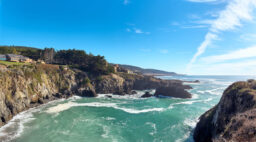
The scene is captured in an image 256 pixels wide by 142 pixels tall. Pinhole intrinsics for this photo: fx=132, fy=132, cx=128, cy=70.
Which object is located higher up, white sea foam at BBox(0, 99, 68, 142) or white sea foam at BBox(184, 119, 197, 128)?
white sea foam at BBox(0, 99, 68, 142)

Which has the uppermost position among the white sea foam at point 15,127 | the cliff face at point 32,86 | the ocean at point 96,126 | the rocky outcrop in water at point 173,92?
the cliff face at point 32,86

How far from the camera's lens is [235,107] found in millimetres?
19172

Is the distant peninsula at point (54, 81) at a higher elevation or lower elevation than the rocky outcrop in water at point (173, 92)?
higher

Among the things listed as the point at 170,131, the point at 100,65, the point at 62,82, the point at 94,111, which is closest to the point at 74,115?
the point at 94,111

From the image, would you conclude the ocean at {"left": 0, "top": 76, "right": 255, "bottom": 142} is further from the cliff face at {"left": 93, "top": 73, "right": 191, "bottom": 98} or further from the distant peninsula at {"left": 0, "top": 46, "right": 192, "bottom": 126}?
the cliff face at {"left": 93, "top": 73, "right": 191, "bottom": 98}

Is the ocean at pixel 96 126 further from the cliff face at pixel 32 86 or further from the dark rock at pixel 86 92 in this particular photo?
the dark rock at pixel 86 92

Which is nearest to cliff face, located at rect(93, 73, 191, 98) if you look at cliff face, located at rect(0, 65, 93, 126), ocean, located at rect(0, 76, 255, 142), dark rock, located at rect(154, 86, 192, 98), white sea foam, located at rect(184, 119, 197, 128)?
dark rock, located at rect(154, 86, 192, 98)

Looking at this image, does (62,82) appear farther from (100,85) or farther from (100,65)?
(100,65)

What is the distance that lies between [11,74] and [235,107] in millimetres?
53764

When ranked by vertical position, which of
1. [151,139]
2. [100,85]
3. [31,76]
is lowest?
[151,139]

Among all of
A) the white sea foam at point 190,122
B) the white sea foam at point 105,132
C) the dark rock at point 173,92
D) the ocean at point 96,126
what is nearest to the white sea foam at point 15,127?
the ocean at point 96,126

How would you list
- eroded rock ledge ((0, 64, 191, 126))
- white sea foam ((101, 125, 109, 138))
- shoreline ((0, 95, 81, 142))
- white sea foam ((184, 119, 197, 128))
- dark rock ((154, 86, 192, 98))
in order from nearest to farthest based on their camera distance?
shoreline ((0, 95, 81, 142)), white sea foam ((101, 125, 109, 138)), white sea foam ((184, 119, 197, 128)), eroded rock ledge ((0, 64, 191, 126)), dark rock ((154, 86, 192, 98))

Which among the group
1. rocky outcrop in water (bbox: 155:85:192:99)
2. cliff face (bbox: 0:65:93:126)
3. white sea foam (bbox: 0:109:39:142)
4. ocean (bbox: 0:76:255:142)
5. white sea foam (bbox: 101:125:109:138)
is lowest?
white sea foam (bbox: 101:125:109:138)

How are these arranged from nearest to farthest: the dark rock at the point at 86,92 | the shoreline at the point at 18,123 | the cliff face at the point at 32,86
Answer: the shoreline at the point at 18,123
the cliff face at the point at 32,86
the dark rock at the point at 86,92
